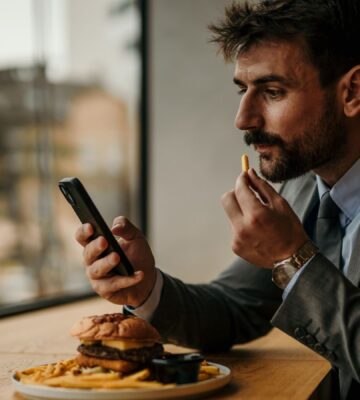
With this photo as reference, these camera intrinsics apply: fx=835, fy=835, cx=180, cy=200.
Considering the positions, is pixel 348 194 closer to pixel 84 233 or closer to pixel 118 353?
pixel 84 233

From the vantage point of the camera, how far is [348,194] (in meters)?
1.78

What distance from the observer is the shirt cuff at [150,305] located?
66.4 inches

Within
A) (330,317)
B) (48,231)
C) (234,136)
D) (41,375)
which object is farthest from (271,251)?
(48,231)

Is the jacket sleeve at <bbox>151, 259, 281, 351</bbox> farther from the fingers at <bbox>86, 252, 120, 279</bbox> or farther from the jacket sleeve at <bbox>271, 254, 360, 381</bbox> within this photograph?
the jacket sleeve at <bbox>271, 254, 360, 381</bbox>

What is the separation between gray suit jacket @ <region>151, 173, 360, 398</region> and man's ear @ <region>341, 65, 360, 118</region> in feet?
0.67

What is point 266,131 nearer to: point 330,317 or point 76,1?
point 330,317

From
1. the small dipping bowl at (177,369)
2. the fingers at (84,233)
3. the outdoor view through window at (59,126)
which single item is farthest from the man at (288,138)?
the outdoor view through window at (59,126)

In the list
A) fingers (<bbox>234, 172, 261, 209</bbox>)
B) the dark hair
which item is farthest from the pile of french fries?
the dark hair

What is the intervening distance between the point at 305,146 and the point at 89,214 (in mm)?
554

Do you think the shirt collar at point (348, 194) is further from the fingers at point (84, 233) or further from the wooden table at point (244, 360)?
the fingers at point (84, 233)

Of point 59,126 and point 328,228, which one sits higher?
point 59,126

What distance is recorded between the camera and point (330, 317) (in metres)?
1.44

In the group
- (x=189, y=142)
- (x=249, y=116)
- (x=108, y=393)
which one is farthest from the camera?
(x=189, y=142)

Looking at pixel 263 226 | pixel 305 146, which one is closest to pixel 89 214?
pixel 263 226
